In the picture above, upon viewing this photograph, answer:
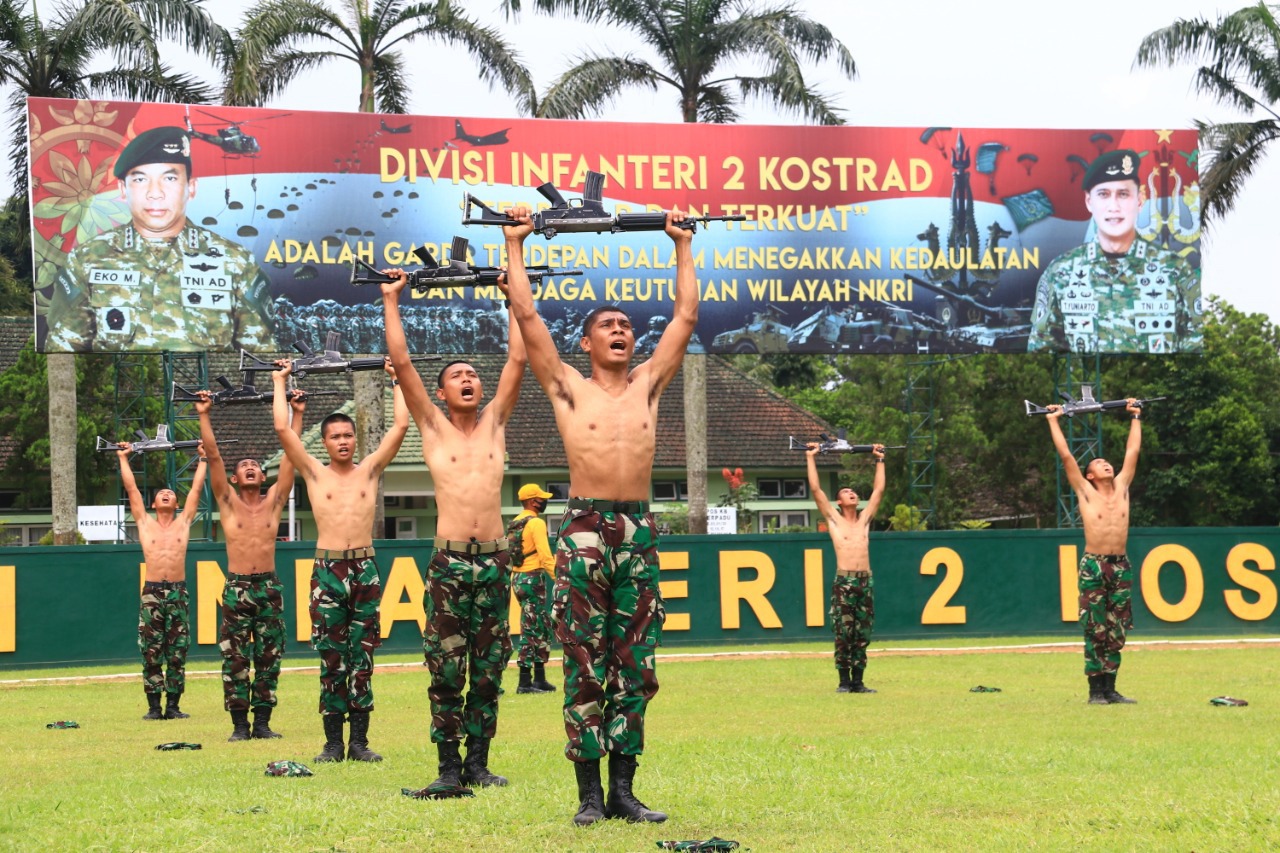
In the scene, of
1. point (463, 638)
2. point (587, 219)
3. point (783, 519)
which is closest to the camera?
point (587, 219)

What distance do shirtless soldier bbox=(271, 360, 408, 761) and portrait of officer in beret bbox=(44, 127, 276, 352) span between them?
49.2 ft

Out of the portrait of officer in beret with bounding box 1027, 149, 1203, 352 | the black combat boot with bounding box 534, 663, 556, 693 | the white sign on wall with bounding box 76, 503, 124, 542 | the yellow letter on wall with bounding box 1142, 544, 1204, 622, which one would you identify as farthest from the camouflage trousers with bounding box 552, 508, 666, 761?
the portrait of officer in beret with bounding box 1027, 149, 1203, 352

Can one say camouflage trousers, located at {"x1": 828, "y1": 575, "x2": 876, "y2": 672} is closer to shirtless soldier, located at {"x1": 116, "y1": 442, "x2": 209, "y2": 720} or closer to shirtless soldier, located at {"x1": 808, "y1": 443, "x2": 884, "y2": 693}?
shirtless soldier, located at {"x1": 808, "y1": 443, "x2": 884, "y2": 693}

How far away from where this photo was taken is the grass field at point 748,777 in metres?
7.33

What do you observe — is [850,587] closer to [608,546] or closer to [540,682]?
[540,682]

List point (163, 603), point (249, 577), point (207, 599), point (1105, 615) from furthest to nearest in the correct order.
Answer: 1. point (207, 599)
2. point (163, 603)
3. point (1105, 615)
4. point (249, 577)

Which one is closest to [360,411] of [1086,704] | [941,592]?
[941,592]

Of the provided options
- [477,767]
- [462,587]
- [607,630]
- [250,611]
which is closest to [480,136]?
[250,611]

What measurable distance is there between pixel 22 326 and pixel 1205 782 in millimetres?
44349

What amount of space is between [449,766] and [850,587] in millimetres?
9098

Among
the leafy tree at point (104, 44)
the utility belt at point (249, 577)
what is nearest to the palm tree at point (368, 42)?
the leafy tree at point (104, 44)

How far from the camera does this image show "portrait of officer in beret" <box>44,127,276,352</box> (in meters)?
25.4

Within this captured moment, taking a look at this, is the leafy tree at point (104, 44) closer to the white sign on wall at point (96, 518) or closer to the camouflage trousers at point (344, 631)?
the white sign on wall at point (96, 518)

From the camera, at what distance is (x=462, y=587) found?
9195mm
